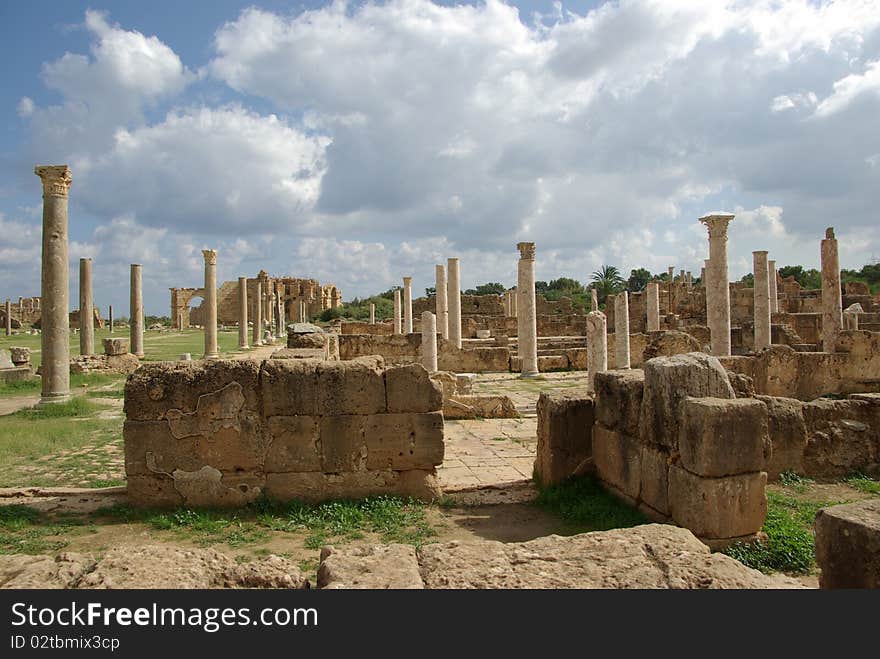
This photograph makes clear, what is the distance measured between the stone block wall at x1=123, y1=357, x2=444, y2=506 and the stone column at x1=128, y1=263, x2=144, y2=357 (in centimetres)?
1961

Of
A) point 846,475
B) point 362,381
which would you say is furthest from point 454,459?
point 846,475

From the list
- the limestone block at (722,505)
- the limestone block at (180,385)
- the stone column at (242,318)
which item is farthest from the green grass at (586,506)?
the stone column at (242,318)

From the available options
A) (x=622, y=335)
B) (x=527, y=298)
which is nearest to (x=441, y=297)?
(x=527, y=298)

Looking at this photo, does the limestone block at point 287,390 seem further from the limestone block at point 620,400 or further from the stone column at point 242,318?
the stone column at point 242,318

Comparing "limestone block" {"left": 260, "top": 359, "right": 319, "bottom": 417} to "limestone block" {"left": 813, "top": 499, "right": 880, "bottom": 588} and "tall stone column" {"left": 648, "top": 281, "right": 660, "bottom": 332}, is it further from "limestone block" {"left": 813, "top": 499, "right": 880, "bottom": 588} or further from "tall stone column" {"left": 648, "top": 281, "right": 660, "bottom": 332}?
"tall stone column" {"left": 648, "top": 281, "right": 660, "bottom": 332}

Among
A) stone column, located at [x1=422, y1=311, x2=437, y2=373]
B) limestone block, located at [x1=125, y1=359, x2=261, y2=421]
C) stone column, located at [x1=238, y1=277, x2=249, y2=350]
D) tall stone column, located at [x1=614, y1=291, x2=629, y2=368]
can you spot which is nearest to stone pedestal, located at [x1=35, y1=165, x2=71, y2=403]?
limestone block, located at [x1=125, y1=359, x2=261, y2=421]

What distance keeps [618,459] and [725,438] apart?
159 centimetres

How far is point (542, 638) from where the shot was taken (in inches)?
104

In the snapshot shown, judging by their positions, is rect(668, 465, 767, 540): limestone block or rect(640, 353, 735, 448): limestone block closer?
rect(668, 465, 767, 540): limestone block

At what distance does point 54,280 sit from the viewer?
1405cm

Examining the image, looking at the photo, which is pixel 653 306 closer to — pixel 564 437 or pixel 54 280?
pixel 564 437

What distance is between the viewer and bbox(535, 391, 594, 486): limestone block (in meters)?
7.31

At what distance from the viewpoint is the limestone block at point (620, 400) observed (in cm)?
639

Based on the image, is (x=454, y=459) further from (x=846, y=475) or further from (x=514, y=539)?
(x=846, y=475)
